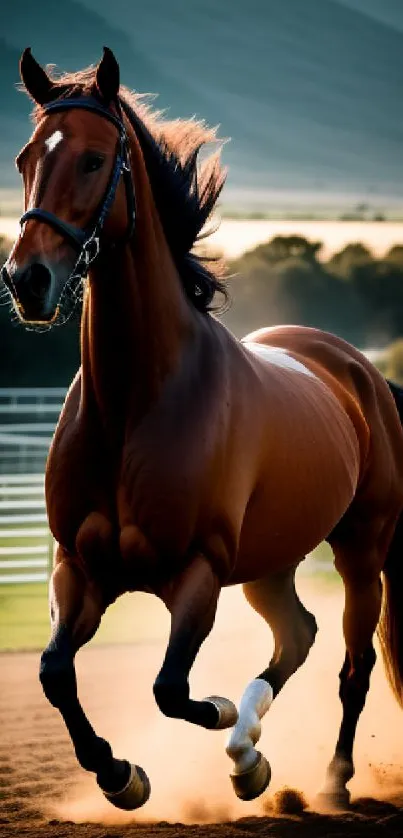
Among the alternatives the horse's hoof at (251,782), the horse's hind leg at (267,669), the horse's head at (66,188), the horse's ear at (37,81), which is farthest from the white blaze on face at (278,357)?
the horse's hoof at (251,782)

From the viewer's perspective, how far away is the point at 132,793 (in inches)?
159

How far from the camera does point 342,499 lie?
484 centimetres

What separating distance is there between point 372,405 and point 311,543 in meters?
1.10

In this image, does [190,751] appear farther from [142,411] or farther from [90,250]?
[90,250]

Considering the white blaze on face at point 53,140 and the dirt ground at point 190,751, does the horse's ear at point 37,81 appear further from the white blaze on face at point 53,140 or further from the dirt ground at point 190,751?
the dirt ground at point 190,751

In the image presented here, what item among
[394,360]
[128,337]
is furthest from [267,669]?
[394,360]

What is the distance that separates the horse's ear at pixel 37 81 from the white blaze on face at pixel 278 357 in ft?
4.44

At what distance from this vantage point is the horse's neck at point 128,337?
12.4 feet

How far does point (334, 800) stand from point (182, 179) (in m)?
2.70

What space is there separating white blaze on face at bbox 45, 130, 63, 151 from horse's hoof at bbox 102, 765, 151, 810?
2.01 metres

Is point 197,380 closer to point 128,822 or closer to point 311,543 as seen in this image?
point 311,543

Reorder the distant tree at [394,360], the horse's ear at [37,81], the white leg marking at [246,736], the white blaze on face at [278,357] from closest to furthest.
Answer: the horse's ear at [37,81] → the white leg marking at [246,736] → the white blaze on face at [278,357] → the distant tree at [394,360]

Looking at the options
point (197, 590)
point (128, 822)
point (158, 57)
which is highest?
point (158, 57)

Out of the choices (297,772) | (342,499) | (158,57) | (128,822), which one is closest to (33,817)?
(128,822)
